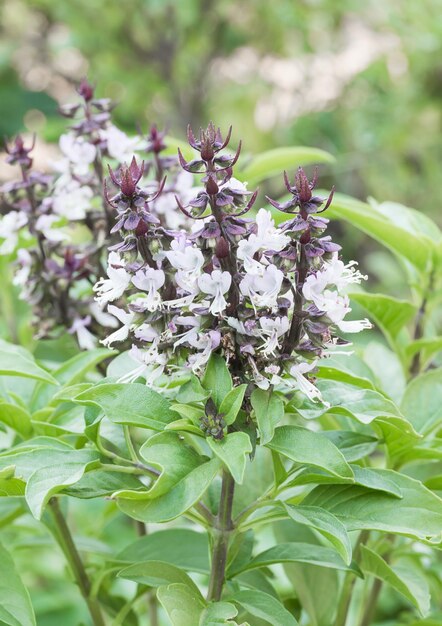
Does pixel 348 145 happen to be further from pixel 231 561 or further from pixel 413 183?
pixel 231 561

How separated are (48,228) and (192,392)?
0.31m

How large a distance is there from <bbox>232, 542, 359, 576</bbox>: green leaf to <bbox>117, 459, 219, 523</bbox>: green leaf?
0.15 metres

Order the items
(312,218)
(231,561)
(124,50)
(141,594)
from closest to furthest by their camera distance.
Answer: (312,218) < (231,561) < (141,594) < (124,50)

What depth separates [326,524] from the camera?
0.58 meters

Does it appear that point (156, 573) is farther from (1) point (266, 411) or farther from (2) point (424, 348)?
(2) point (424, 348)

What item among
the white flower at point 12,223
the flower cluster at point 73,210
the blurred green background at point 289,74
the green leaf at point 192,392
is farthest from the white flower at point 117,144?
the blurred green background at point 289,74

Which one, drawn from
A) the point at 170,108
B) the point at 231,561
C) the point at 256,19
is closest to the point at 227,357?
the point at 231,561

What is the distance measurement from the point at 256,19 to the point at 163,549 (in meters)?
2.57

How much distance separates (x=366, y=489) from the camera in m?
0.65

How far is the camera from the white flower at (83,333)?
86 centimetres

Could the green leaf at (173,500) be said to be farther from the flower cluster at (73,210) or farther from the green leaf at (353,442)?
the flower cluster at (73,210)

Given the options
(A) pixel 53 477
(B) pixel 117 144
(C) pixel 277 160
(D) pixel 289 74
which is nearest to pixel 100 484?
(A) pixel 53 477

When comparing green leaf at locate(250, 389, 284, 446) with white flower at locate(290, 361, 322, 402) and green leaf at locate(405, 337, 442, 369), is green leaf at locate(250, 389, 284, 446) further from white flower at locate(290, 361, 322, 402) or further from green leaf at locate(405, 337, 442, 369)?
green leaf at locate(405, 337, 442, 369)

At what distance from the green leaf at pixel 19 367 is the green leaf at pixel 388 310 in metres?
0.33
